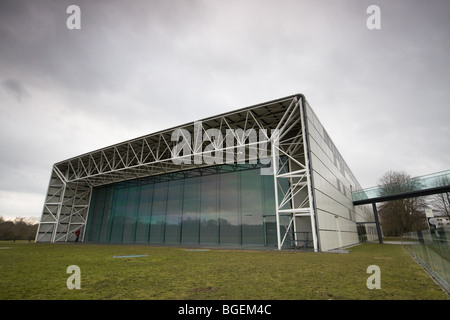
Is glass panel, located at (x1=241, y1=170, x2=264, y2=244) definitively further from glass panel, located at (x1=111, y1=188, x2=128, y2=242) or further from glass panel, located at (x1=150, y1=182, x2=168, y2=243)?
glass panel, located at (x1=111, y1=188, x2=128, y2=242)

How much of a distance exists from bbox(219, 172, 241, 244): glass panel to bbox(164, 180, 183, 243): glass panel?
6123 millimetres

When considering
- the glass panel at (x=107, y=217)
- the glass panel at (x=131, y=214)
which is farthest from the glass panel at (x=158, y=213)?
the glass panel at (x=107, y=217)

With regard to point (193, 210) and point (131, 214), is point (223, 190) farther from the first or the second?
point (131, 214)

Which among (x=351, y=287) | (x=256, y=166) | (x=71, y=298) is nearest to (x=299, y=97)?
(x=256, y=166)

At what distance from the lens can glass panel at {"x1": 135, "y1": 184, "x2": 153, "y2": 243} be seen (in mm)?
28844

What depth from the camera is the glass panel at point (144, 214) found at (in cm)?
2884

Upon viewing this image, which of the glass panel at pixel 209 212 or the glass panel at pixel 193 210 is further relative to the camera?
the glass panel at pixel 209 212

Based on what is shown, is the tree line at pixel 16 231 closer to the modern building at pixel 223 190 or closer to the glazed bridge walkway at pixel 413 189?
the modern building at pixel 223 190

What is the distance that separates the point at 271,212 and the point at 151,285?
16952 mm

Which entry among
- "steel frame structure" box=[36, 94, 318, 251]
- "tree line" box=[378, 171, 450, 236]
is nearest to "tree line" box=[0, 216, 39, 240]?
"steel frame structure" box=[36, 94, 318, 251]

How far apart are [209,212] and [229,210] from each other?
2.56 m

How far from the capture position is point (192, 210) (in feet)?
83.2

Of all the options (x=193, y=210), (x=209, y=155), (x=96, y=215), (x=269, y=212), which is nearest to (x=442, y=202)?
(x=269, y=212)
